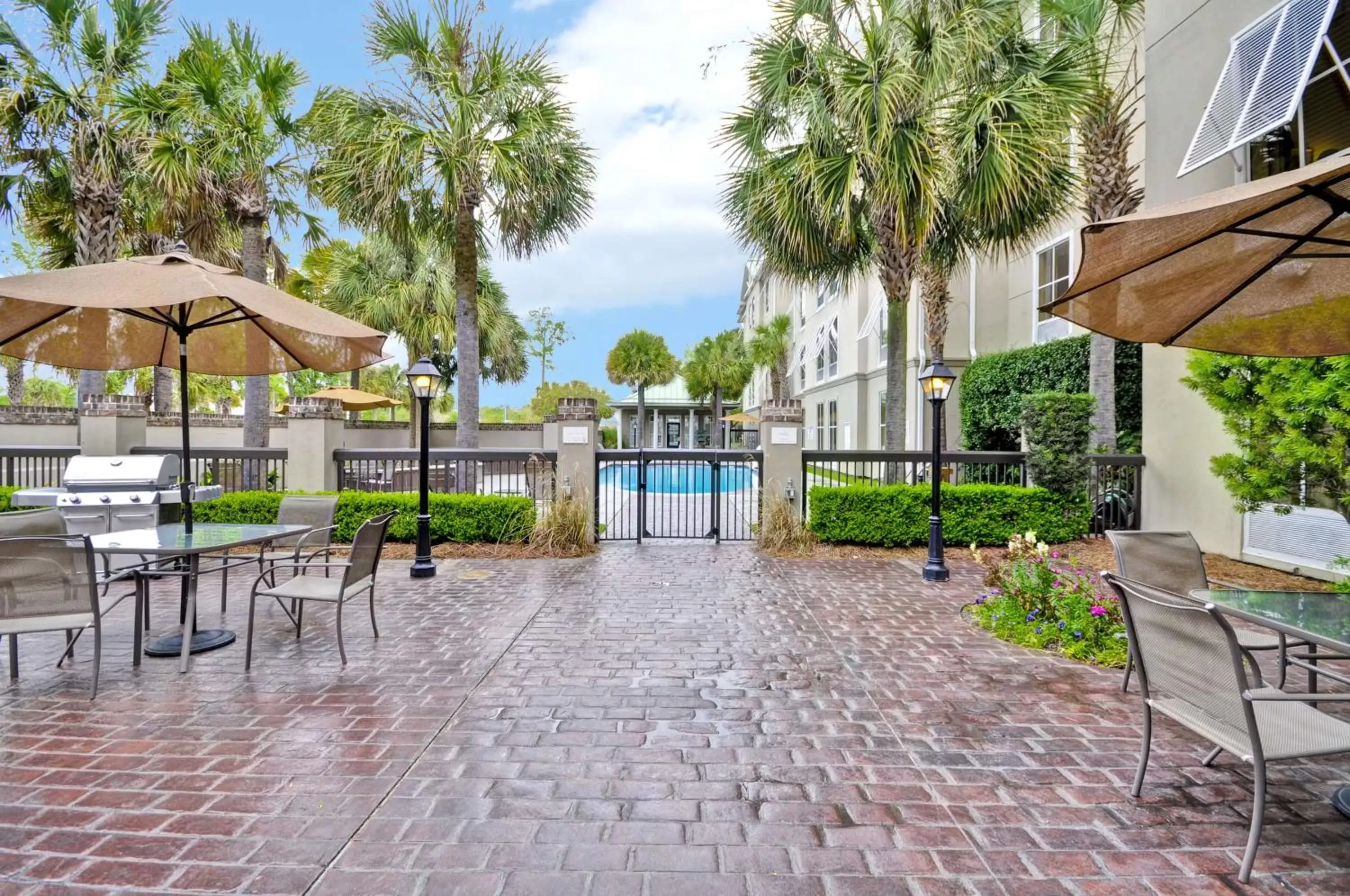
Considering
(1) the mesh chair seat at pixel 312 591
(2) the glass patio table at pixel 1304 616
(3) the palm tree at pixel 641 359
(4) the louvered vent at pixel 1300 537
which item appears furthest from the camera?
(3) the palm tree at pixel 641 359

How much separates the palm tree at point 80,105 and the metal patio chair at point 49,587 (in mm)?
9518

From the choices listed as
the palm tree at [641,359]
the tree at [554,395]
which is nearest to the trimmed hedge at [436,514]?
the palm tree at [641,359]

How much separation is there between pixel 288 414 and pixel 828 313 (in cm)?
1772

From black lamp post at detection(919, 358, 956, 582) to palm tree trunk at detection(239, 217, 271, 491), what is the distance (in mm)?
10180

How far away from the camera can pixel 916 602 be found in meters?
5.99

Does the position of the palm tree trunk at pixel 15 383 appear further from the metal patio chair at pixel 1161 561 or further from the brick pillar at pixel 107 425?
the metal patio chair at pixel 1161 561

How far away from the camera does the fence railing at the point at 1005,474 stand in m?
8.62

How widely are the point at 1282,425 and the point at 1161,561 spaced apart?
260 centimetres

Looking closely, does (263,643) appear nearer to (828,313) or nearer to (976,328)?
(976,328)

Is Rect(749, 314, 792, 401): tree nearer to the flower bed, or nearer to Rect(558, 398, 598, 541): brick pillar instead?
Rect(558, 398, 598, 541): brick pillar

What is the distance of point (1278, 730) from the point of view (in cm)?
233

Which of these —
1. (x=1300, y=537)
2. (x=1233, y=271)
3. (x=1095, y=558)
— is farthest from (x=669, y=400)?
(x=1233, y=271)

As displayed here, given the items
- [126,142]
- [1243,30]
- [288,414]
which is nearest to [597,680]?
[288,414]

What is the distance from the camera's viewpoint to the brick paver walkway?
2.23 meters
